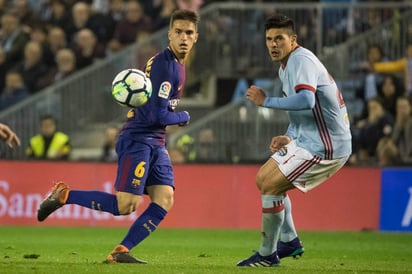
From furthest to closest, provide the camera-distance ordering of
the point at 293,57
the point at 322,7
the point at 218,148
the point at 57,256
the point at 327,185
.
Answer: the point at 322,7 → the point at 218,148 → the point at 327,185 → the point at 57,256 → the point at 293,57

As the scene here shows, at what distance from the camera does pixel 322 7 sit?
68.2ft

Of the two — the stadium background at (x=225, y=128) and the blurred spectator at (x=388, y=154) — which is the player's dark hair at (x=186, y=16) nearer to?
the stadium background at (x=225, y=128)

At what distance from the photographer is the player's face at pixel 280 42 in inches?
414

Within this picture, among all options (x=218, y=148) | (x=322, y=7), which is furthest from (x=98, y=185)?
(x=322, y=7)

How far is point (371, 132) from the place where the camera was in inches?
733

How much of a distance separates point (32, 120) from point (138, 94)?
33.2 feet

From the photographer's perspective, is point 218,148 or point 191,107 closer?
point 218,148

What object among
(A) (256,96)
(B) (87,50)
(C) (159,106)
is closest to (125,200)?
(C) (159,106)

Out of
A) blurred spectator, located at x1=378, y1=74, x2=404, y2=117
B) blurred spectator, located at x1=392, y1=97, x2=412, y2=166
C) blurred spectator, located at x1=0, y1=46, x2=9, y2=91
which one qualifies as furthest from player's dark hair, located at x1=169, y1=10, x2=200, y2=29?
blurred spectator, located at x1=0, y1=46, x2=9, y2=91

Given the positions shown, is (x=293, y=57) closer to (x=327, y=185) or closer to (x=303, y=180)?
(x=303, y=180)

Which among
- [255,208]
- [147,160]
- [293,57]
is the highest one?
[293,57]

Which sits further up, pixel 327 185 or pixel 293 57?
pixel 293 57

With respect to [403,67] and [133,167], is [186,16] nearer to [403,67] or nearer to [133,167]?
[133,167]

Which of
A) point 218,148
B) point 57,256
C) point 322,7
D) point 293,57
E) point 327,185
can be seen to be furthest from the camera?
point 322,7
